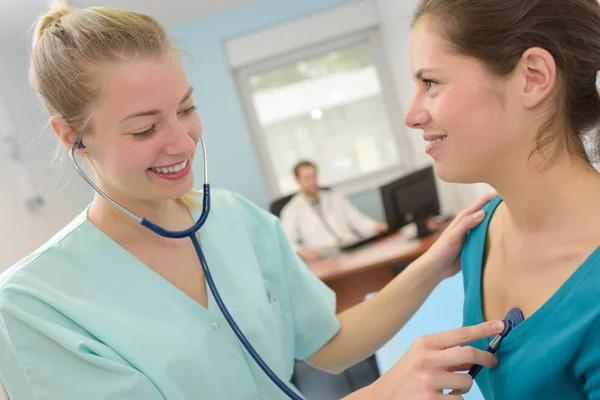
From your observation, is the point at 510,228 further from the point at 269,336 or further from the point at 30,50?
the point at 30,50

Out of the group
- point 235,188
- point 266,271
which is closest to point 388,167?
point 235,188

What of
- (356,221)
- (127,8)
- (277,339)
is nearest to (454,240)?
(277,339)

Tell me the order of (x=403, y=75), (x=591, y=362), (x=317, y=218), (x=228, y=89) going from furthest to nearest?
(x=228, y=89), (x=403, y=75), (x=317, y=218), (x=591, y=362)

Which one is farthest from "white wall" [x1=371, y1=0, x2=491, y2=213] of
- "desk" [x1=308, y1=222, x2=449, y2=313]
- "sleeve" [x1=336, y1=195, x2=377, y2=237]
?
"desk" [x1=308, y1=222, x2=449, y2=313]

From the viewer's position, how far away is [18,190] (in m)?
3.61

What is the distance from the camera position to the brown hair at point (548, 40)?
0.81 metres

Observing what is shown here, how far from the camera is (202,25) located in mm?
4980

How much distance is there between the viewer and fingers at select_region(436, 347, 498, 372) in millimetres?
766

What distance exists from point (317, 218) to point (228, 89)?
1.59 metres

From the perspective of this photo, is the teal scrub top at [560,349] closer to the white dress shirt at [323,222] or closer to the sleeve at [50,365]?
the sleeve at [50,365]

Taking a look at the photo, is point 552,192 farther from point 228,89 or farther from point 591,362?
point 228,89

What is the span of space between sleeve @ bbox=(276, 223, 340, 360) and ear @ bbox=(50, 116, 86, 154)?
469mm

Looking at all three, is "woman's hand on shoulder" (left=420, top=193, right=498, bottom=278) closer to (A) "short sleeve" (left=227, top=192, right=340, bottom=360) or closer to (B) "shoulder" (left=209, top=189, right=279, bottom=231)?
(A) "short sleeve" (left=227, top=192, right=340, bottom=360)

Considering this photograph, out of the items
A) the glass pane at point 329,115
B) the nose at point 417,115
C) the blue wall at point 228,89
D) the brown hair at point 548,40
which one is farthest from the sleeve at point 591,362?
the glass pane at point 329,115
